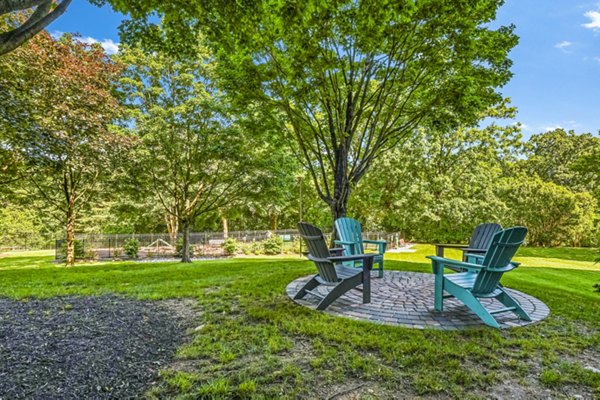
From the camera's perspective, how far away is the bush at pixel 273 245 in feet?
57.6

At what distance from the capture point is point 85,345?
8.69 feet

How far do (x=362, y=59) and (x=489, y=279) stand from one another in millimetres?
5408

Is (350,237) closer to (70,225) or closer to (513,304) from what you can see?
(513,304)


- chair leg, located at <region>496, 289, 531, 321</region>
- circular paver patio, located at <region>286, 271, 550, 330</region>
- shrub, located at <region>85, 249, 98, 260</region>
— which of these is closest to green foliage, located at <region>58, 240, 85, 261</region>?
shrub, located at <region>85, 249, 98, 260</region>

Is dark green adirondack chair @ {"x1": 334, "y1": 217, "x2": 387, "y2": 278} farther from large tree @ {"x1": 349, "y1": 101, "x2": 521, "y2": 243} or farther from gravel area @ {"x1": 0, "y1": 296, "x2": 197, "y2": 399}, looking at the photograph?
large tree @ {"x1": 349, "y1": 101, "x2": 521, "y2": 243}

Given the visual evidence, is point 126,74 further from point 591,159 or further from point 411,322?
point 591,159

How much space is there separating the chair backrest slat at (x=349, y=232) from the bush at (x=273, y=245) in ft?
40.3

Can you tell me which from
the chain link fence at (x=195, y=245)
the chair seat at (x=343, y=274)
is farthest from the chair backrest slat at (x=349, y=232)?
the chain link fence at (x=195, y=245)

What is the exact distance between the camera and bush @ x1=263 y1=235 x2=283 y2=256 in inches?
691

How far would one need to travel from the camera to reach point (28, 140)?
17.6ft

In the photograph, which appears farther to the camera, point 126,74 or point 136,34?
point 126,74

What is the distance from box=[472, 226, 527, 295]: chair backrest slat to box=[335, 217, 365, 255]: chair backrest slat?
2.26 metres

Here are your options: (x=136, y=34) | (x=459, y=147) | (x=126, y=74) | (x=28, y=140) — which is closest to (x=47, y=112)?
(x=28, y=140)

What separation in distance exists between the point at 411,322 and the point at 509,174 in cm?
2879
